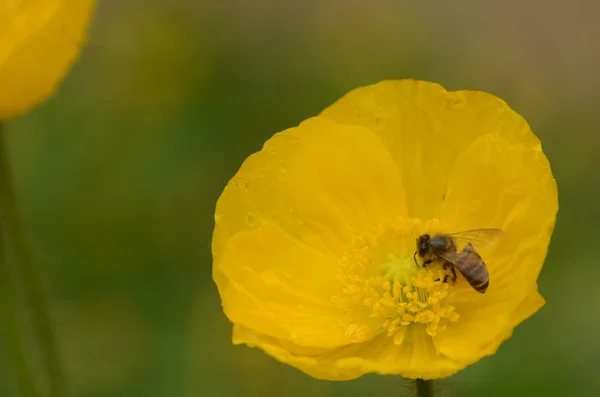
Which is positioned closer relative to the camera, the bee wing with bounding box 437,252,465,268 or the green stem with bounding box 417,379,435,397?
the green stem with bounding box 417,379,435,397

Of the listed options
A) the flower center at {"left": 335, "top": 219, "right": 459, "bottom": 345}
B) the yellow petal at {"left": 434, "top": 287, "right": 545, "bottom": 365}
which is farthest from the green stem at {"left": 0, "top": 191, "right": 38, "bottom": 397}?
the yellow petal at {"left": 434, "top": 287, "right": 545, "bottom": 365}

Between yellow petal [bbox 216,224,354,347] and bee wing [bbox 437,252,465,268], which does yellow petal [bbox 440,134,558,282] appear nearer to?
bee wing [bbox 437,252,465,268]

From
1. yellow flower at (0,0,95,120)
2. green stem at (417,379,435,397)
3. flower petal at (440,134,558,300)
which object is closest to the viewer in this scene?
green stem at (417,379,435,397)

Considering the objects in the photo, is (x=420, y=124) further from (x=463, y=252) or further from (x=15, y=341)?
(x=15, y=341)

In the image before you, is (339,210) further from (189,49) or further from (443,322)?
(189,49)

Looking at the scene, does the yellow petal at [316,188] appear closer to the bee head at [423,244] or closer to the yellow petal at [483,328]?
the bee head at [423,244]

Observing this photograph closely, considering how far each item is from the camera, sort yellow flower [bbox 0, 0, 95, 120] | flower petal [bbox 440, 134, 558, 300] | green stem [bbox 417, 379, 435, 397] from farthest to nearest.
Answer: yellow flower [bbox 0, 0, 95, 120]
flower petal [bbox 440, 134, 558, 300]
green stem [bbox 417, 379, 435, 397]

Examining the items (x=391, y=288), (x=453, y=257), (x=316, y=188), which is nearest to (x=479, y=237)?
A: (x=453, y=257)

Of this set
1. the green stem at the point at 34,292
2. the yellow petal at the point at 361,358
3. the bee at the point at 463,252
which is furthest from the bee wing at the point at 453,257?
the green stem at the point at 34,292
